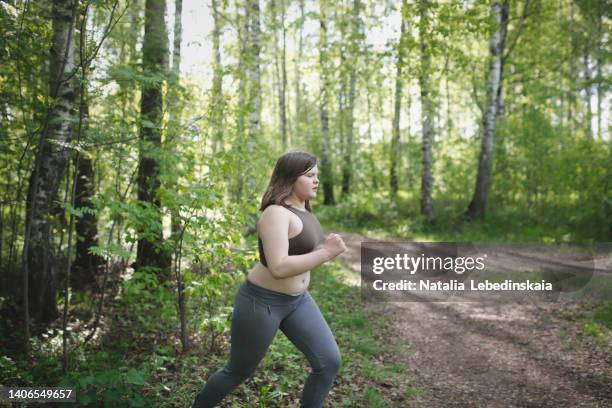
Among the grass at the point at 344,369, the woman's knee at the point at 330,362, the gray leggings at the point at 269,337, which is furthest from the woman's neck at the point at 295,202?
the grass at the point at 344,369

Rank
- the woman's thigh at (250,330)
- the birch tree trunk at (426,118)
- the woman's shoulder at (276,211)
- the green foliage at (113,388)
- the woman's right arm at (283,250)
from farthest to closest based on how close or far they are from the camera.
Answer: the birch tree trunk at (426,118)
the green foliage at (113,388)
the woman's thigh at (250,330)
the woman's shoulder at (276,211)
the woman's right arm at (283,250)

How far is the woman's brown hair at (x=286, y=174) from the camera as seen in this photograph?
9.21 feet

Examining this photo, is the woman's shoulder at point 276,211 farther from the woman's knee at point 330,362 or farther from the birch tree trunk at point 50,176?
the birch tree trunk at point 50,176

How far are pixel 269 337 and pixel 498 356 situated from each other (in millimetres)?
3573

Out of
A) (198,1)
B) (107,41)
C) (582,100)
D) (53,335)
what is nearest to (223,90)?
(107,41)

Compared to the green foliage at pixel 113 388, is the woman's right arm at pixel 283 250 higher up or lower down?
higher up

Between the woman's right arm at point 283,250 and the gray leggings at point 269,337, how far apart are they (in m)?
0.30

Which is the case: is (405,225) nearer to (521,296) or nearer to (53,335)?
(521,296)

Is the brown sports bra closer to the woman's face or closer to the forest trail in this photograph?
the woman's face

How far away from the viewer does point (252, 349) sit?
2.79 metres

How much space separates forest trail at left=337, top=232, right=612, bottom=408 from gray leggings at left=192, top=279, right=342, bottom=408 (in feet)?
5.54

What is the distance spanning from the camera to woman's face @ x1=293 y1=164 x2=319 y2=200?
2.84m

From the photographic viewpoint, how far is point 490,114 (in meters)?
12.7

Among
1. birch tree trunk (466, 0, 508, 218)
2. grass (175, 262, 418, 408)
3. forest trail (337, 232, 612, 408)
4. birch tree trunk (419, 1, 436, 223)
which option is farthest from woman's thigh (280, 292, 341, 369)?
birch tree trunk (466, 0, 508, 218)
